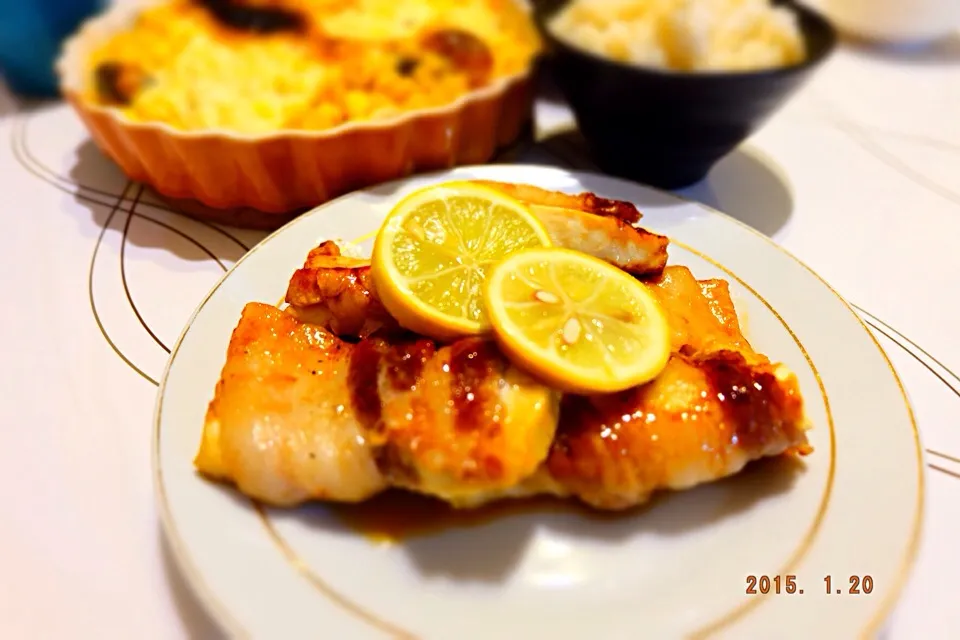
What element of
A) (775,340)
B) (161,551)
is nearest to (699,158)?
(775,340)

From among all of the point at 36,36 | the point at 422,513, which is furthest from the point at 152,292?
the point at 36,36

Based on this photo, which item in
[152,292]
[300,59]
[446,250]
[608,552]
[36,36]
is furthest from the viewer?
[36,36]

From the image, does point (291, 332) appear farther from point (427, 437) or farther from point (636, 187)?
point (636, 187)

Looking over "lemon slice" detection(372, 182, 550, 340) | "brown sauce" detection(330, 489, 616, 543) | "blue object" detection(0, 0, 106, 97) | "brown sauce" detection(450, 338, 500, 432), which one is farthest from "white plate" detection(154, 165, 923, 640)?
"blue object" detection(0, 0, 106, 97)

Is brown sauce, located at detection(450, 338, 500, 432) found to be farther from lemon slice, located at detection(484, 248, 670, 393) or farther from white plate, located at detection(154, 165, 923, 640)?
white plate, located at detection(154, 165, 923, 640)

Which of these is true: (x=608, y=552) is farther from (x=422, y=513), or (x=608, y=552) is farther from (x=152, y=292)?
(x=152, y=292)

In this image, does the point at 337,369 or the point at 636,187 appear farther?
the point at 636,187
